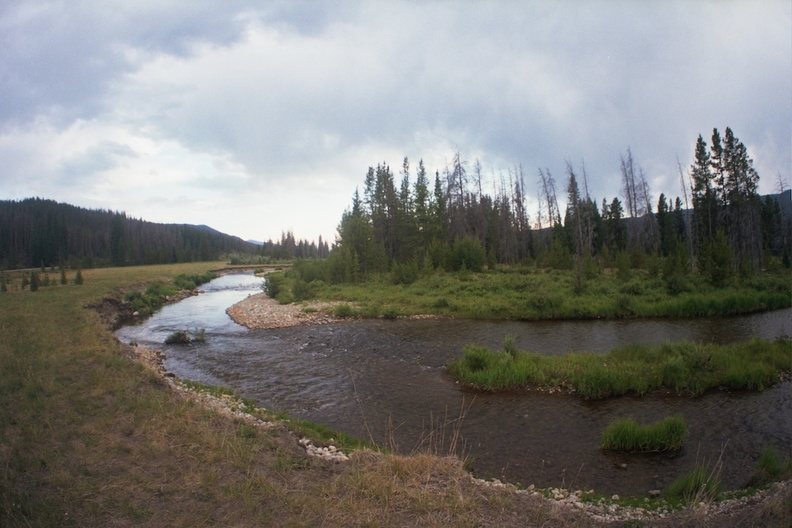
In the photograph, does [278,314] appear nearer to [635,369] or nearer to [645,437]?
[635,369]

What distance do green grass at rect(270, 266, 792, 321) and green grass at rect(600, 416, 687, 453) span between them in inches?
590

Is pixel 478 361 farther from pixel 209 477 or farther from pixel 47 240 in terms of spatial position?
pixel 47 240

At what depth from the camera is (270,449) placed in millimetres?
6379

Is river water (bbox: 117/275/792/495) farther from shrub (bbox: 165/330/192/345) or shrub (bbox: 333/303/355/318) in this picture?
shrub (bbox: 333/303/355/318)

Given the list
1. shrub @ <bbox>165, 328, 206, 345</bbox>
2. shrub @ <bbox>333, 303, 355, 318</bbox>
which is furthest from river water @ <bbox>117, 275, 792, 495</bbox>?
shrub @ <bbox>333, 303, 355, 318</bbox>

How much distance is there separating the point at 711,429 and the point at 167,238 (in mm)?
175964

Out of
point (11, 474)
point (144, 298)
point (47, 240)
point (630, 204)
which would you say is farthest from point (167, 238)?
point (11, 474)

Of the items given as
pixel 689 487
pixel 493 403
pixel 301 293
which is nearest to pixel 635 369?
pixel 493 403

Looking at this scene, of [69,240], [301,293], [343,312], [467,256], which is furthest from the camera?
[69,240]

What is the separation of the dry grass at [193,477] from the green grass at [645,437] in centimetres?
350

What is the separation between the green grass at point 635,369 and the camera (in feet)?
34.1

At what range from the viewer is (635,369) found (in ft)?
36.9

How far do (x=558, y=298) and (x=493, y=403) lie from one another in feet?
49.9

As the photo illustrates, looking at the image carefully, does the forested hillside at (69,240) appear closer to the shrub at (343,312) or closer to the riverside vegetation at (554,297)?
the riverside vegetation at (554,297)
